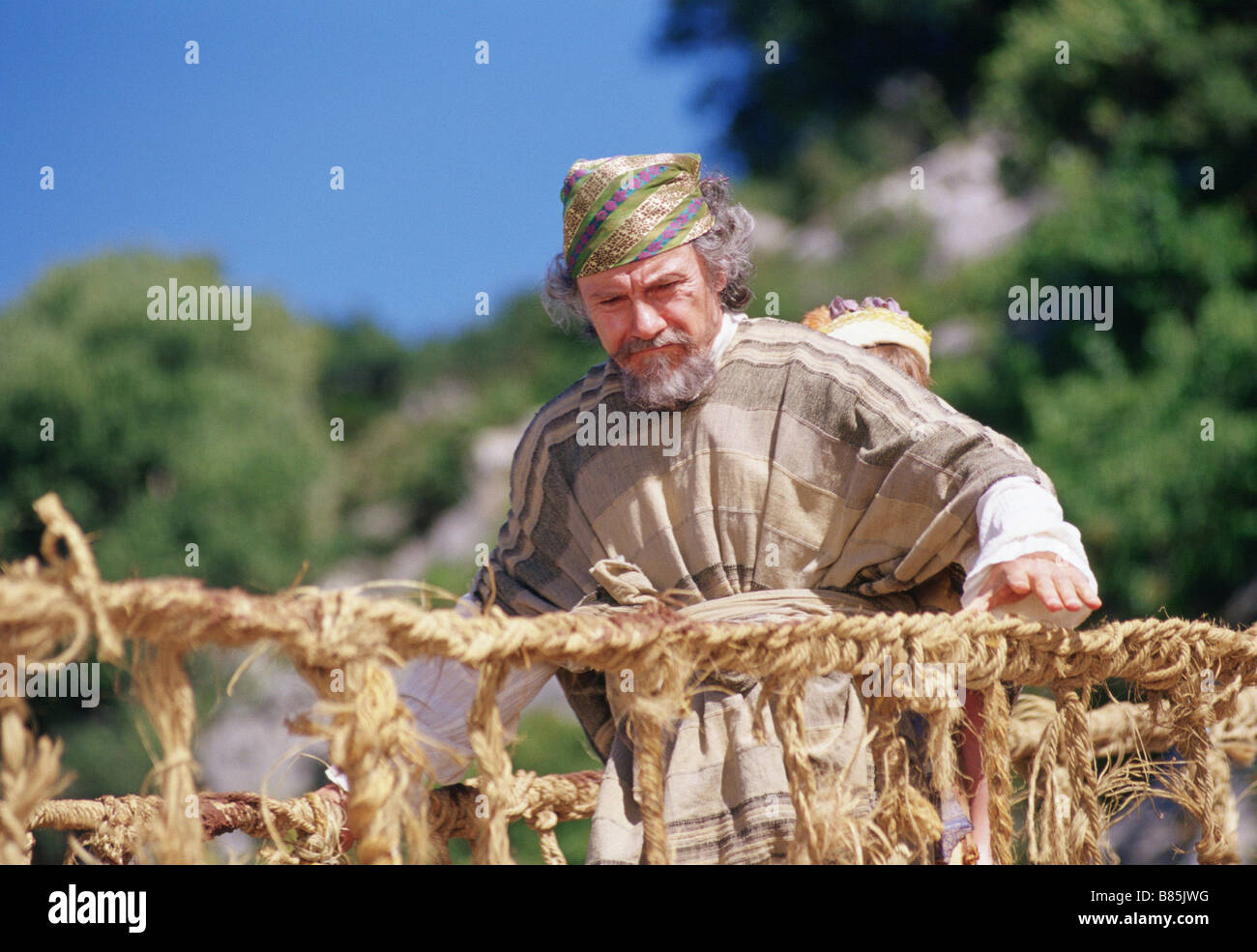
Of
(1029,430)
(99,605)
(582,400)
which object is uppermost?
(1029,430)

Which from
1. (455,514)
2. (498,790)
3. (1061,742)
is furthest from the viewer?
(455,514)

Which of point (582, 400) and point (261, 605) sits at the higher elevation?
point (582, 400)

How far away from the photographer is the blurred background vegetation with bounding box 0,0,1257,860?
8.91 m

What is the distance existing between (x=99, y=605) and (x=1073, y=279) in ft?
32.3

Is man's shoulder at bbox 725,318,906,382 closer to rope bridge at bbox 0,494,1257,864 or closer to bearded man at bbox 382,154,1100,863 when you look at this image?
bearded man at bbox 382,154,1100,863

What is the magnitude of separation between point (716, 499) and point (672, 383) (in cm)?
22

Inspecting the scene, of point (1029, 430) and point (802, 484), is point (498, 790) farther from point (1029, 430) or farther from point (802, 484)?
point (1029, 430)

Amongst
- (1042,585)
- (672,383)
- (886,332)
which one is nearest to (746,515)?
(672,383)

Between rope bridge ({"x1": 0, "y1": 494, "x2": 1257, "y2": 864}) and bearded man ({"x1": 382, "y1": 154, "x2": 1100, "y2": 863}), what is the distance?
0.51 ft

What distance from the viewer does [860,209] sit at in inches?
733

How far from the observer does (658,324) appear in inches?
97.0

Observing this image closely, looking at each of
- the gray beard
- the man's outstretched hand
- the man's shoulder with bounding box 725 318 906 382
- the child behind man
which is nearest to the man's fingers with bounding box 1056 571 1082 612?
the man's outstretched hand

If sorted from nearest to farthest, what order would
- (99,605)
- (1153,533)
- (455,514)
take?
(99,605) → (1153,533) → (455,514)
